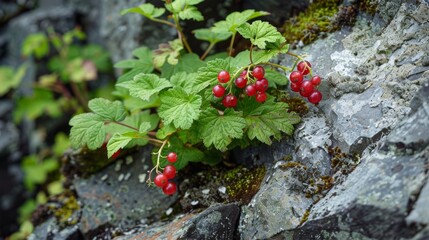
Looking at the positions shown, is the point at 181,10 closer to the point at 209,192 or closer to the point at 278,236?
the point at 209,192

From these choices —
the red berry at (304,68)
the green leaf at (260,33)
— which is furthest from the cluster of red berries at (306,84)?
the green leaf at (260,33)

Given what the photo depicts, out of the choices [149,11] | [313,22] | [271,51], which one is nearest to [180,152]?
[271,51]

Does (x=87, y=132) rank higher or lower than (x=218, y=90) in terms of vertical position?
lower

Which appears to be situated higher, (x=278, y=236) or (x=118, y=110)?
(x=118, y=110)

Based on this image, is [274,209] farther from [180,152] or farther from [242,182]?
[180,152]

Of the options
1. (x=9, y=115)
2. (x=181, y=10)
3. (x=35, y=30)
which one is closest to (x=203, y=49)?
(x=181, y=10)

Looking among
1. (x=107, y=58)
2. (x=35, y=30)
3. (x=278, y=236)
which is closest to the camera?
(x=278, y=236)

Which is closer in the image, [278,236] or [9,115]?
[278,236]
